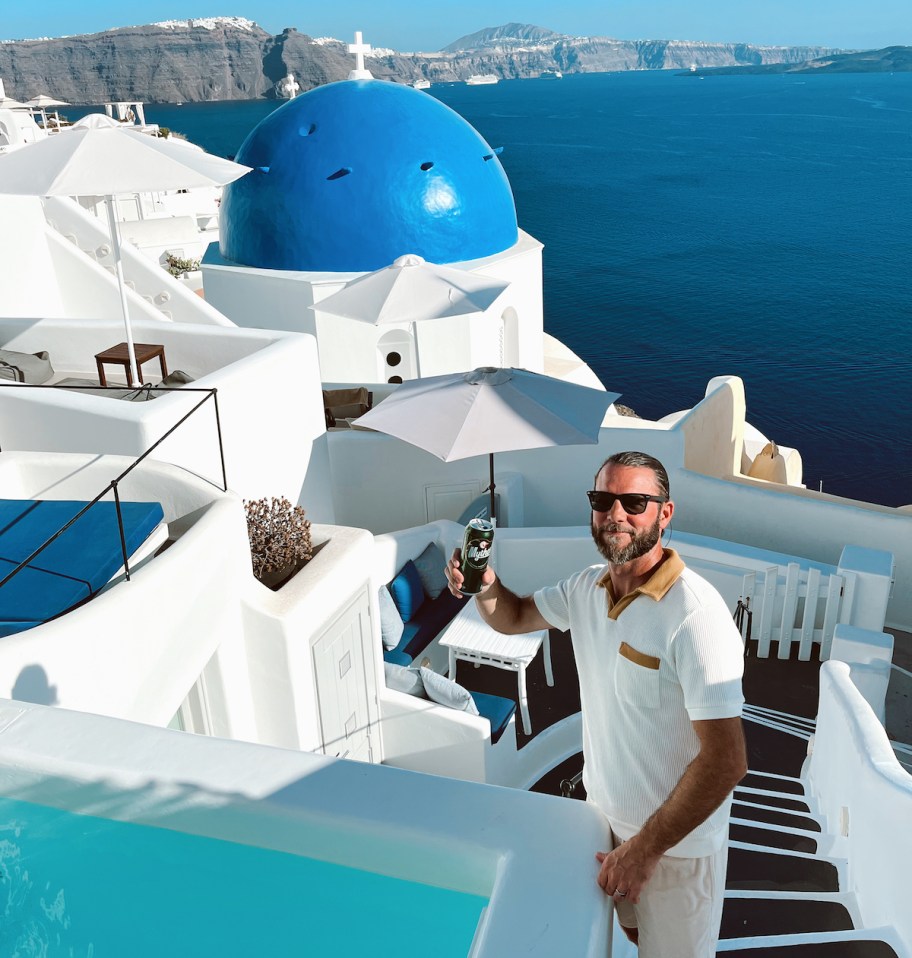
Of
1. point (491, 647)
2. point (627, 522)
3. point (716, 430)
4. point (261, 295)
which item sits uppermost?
point (627, 522)

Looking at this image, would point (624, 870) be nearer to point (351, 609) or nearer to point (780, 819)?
point (351, 609)

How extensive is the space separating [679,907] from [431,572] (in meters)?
6.39

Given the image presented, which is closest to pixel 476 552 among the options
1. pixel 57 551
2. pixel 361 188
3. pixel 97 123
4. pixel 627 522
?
pixel 627 522

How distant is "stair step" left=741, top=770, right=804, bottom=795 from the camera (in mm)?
6854

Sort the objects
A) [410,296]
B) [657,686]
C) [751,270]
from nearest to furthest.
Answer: [657,686], [410,296], [751,270]

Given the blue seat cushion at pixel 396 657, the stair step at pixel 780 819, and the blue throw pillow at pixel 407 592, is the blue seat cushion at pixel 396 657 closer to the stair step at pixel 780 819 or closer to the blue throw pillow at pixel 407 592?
A: the blue throw pillow at pixel 407 592

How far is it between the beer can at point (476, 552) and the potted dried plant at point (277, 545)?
3.07 m

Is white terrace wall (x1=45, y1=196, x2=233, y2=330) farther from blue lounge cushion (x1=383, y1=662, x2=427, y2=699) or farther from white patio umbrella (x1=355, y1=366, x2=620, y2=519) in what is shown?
blue lounge cushion (x1=383, y1=662, x2=427, y2=699)

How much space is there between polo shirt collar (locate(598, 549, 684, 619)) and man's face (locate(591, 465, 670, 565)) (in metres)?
0.07

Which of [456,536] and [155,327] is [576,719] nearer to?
[456,536]

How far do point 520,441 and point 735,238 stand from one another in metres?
60.6

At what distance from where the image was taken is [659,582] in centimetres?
279

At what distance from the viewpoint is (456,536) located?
9430 mm

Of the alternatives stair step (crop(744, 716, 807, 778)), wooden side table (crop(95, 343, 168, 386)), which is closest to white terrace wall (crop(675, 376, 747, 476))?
stair step (crop(744, 716, 807, 778))
